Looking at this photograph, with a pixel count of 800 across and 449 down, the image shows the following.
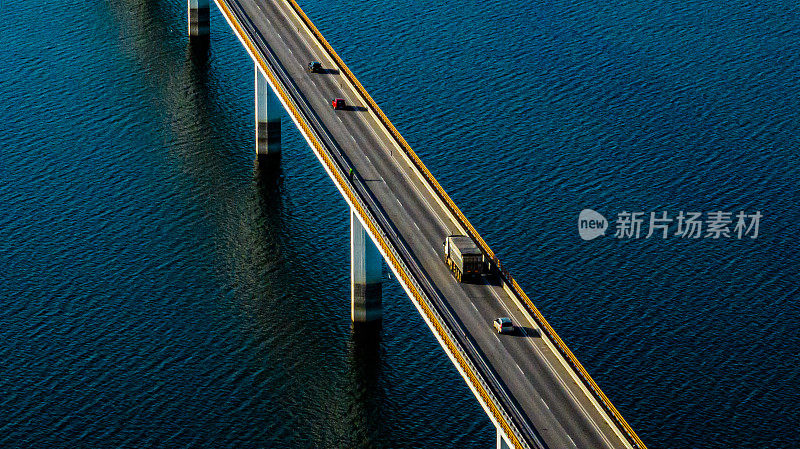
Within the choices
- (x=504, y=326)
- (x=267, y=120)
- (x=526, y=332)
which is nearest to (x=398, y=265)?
(x=504, y=326)

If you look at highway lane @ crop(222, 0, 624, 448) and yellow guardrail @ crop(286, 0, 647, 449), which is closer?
yellow guardrail @ crop(286, 0, 647, 449)

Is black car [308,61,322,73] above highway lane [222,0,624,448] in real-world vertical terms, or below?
above

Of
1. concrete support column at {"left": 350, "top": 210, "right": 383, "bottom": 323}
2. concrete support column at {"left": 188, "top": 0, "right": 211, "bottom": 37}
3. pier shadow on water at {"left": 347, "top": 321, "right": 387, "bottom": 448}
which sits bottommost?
pier shadow on water at {"left": 347, "top": 321, "right": 387, "bottom": 448}

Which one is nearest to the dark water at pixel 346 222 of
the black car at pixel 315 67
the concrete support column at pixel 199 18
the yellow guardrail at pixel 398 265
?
the concrete support column at pixel 199 18

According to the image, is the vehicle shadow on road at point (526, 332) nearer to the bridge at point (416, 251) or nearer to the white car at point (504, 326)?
the bridge at point (416, 251)

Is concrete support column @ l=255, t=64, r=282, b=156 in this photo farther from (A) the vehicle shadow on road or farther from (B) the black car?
(A) the vehicle shadow on road

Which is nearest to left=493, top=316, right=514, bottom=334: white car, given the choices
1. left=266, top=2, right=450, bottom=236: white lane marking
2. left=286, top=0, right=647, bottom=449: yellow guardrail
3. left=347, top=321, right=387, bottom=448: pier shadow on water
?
left=286, top=0, right=647, bottom=449: yellow guardrail

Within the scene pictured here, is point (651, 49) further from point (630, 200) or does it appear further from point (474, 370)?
point (474, 370)
